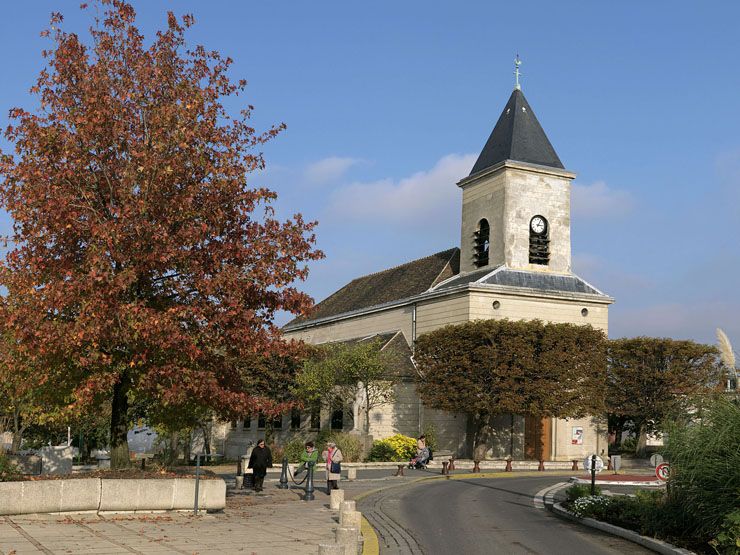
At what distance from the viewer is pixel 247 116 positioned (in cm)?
1778

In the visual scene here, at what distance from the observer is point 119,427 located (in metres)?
17.4

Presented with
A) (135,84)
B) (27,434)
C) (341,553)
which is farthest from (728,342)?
(27,434)

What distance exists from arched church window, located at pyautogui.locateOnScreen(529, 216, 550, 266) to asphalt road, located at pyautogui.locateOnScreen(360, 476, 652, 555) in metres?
20.6

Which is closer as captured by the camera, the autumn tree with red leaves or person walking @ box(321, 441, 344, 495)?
the autumn tree with red leaves

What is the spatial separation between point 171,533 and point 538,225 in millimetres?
32654

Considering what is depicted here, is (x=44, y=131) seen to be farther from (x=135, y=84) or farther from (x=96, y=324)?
(x=96, y=324)

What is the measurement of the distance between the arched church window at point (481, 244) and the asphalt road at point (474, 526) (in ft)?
69.5

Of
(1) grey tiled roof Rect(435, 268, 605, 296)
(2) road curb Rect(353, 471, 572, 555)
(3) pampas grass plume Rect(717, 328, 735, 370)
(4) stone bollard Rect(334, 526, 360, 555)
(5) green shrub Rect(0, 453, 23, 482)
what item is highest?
(1) grey tiled roof Rect(435, 268, 605, 296)

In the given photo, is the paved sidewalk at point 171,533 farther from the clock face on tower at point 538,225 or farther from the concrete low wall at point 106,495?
the clock face on tower at point 538,225

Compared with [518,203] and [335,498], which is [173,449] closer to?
[518,203]

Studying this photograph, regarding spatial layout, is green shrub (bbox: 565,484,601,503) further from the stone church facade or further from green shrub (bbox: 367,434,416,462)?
the stone church facade

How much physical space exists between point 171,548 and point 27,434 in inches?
1362

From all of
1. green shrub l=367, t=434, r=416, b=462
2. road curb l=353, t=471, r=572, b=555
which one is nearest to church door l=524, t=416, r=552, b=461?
green shrub l=367, t=434, r=416, b=462

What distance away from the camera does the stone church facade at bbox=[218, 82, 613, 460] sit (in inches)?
1560
